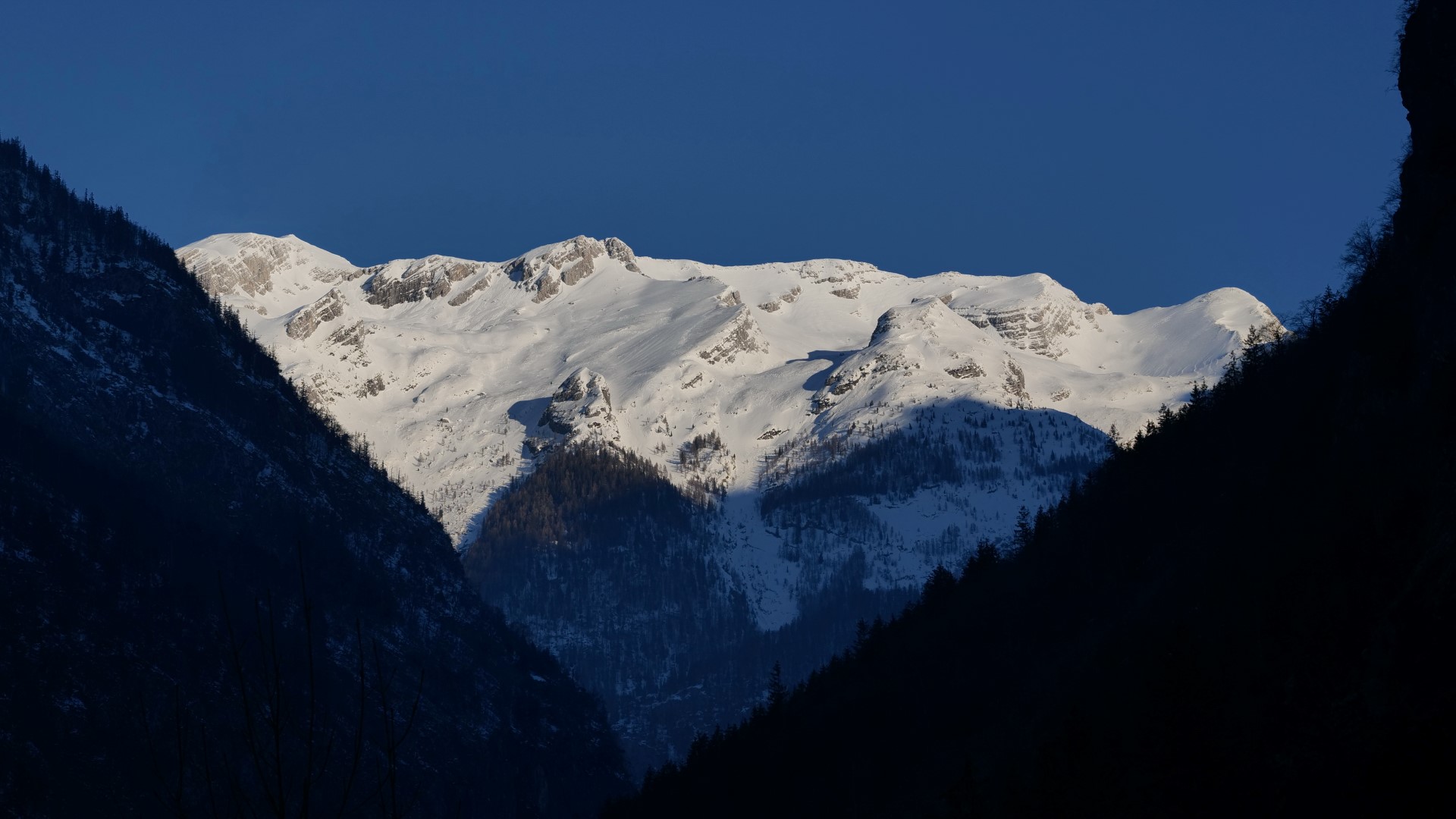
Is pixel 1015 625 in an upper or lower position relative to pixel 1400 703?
upper

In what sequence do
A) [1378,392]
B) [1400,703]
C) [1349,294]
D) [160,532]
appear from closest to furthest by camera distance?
1. [1400,703]
2. [1378,392]
3. [1349,294]
4. [160,532]

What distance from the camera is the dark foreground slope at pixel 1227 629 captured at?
215 ft

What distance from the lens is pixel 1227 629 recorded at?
92.1m

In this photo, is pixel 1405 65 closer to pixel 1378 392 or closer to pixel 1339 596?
pixel 1378 392

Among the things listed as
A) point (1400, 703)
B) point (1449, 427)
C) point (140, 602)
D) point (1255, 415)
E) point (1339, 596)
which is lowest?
point (1400, 703)

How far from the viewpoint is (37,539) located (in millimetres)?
159875

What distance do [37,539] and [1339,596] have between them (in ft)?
436

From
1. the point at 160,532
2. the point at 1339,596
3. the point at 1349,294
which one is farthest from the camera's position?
the point at 160,532

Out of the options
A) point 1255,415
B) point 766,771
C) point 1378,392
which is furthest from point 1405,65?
point 766,771

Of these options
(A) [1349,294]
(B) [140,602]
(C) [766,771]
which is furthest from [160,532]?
(A) [1349,294]

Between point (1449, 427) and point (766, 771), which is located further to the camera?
point (766, 771)

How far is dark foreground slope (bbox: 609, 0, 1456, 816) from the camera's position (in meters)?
65.4

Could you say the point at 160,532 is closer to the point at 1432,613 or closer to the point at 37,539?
the point at 37,539

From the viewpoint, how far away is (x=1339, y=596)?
7769cm
